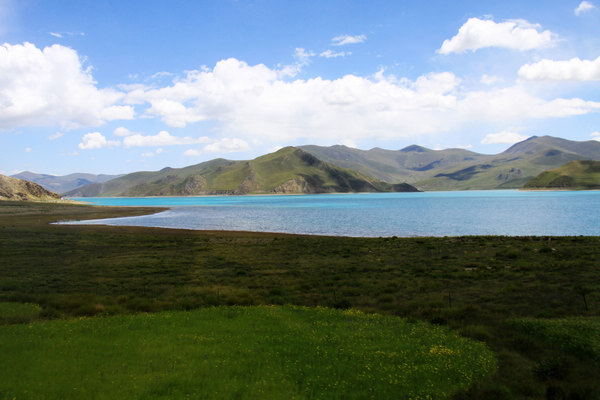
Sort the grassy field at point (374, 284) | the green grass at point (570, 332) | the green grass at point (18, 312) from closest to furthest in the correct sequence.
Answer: the green grass at point (570, 332), the grassy field at point (374, 284), the green grass at point (18, 312)

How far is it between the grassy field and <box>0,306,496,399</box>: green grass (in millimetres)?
1471

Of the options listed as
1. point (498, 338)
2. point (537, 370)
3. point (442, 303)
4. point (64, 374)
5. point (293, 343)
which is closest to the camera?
point (64, 374)

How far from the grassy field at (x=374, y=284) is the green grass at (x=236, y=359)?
1471 millimetres

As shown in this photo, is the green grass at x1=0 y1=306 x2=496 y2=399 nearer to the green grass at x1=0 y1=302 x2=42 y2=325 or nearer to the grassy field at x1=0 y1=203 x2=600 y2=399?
the grassy field at x1=0 y1=203 x2=600 y2=399

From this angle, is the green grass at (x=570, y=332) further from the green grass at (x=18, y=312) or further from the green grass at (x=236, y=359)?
the green grass at (x=18, y=312)

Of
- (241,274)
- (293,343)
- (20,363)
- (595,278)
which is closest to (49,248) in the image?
(241,274)

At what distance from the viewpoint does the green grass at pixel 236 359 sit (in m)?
9.66

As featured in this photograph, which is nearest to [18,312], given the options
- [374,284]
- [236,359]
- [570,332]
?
[236,359]

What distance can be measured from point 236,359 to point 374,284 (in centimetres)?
1554

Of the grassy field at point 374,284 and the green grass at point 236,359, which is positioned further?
the grassy field at point 374,284

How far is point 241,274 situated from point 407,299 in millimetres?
14284

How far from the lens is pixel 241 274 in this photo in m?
29.9

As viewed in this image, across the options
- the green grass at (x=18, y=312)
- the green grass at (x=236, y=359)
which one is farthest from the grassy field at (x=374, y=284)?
the green grass at (x=236, y=359)

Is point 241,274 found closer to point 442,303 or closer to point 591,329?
point 442,303
